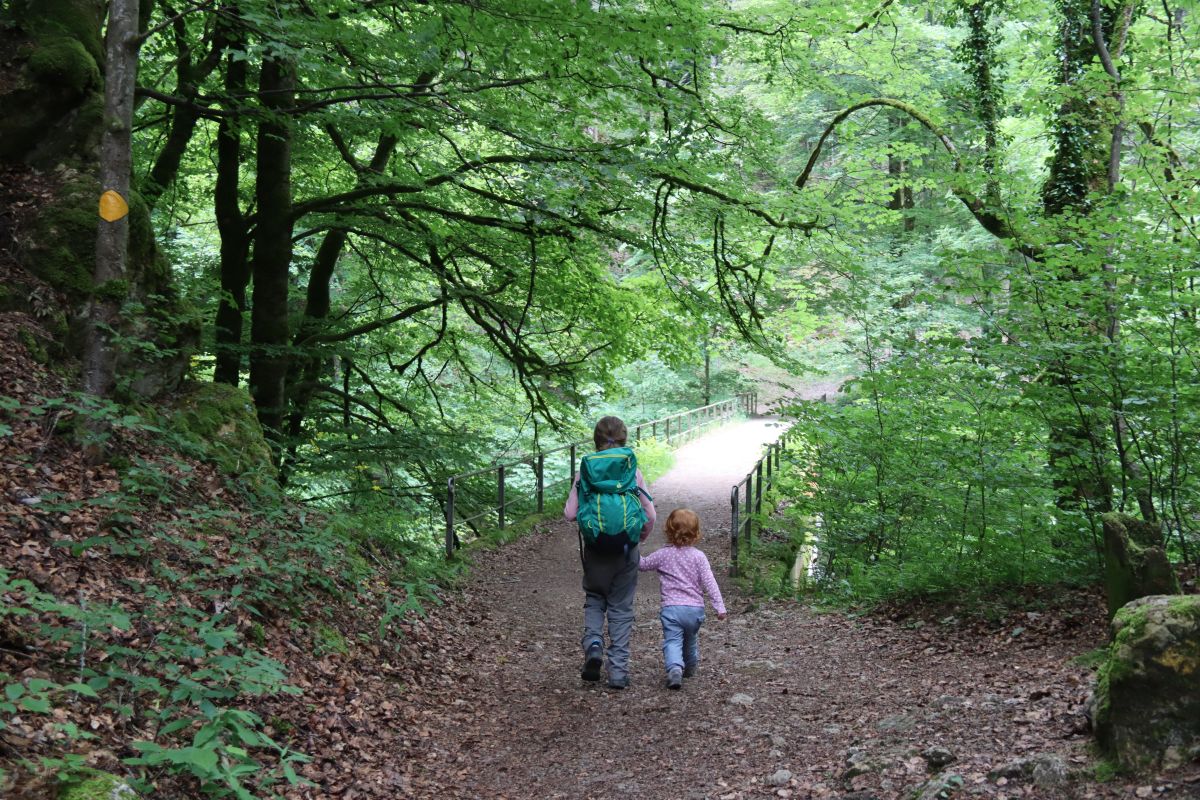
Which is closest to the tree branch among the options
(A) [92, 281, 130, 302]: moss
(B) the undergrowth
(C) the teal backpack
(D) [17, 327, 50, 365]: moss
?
(C) the teal backpack

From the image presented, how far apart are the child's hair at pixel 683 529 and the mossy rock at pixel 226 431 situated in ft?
10.0

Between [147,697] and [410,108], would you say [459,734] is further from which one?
[410,108]

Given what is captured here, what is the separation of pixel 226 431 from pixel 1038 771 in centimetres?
588

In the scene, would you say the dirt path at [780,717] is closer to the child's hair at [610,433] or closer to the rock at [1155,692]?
the rock at [1155,692]

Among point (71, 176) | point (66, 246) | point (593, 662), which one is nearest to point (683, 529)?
point (593, 662)

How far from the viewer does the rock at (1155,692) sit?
9.51ft

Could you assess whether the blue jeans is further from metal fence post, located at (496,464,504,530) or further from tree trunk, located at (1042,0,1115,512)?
metal fence post, located at (496,464,504,530)

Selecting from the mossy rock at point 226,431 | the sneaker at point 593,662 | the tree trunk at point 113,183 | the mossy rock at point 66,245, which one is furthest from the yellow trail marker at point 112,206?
the sneaker at point 593,662

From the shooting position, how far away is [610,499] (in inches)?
207

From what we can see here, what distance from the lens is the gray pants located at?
5.52m

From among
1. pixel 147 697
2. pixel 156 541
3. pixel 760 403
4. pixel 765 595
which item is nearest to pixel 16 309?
pixel 156 541

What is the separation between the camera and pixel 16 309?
5.33 m

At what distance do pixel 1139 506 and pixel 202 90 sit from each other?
32.0 feet

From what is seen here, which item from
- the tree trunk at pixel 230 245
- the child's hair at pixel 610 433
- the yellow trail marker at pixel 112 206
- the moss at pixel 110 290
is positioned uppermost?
the tree trunk at pixel 230 245
